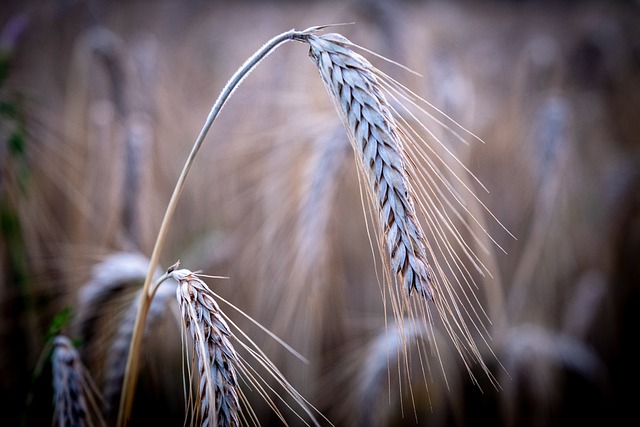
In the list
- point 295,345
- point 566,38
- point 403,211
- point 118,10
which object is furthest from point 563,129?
point 566,38

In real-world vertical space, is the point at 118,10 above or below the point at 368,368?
above

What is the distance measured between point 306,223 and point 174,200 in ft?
2.26

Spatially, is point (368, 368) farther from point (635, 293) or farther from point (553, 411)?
point (635, 293)

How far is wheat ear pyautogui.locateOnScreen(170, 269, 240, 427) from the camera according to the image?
0.64 metres

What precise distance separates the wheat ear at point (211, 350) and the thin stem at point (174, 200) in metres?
0.07

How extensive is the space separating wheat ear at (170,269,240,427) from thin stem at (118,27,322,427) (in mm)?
71

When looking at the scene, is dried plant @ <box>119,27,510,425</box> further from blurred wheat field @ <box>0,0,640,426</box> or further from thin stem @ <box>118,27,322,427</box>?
blurred wheat field @ <box>0,0,640,426</box>

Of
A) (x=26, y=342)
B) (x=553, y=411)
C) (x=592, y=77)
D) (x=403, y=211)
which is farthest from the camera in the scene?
(x=592, y=77)

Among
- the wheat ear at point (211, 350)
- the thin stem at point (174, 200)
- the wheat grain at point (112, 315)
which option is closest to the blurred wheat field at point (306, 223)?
the wheat grain at point (112, 315)

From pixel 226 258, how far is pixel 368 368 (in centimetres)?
97

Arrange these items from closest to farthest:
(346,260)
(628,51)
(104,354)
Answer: (104,354) → (346,260) → (628,51)

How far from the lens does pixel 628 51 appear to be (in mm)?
3824

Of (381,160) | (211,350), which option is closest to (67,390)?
(211,350)

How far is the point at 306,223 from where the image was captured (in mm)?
1331
